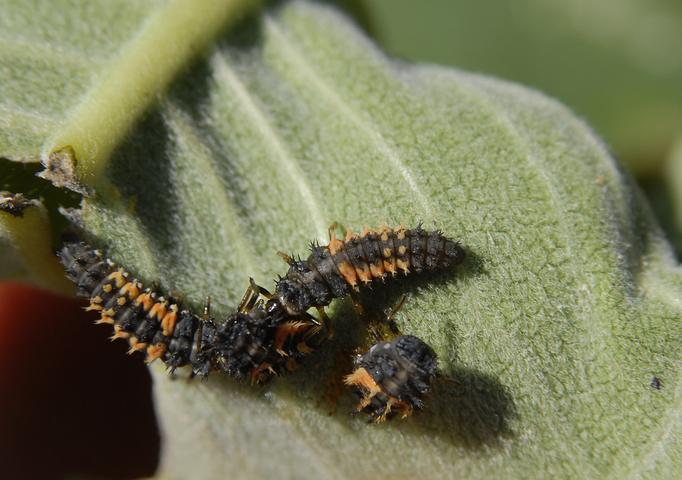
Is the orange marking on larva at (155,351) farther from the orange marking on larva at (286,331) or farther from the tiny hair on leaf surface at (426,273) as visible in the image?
the orange marking on larva at (286,331)

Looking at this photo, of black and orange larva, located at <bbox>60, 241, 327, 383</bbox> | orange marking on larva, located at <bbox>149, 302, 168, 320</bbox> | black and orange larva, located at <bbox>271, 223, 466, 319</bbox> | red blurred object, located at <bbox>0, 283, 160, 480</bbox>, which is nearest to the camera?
black and orange larva, located at <bbox>271, 223, 466, 319</bbox>

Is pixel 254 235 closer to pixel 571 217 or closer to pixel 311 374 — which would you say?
pixel 311 374

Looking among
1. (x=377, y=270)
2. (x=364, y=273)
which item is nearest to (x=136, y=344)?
(x=364, y=273)

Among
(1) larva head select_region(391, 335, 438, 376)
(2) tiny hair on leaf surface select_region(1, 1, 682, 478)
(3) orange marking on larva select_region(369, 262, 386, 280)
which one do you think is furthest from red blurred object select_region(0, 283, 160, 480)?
(1) larva head select_region(391, 335, 438, 376)

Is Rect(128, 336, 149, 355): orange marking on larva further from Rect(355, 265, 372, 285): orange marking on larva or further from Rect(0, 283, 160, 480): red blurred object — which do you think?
Rect(0, 283, 160, 480): red blurred object

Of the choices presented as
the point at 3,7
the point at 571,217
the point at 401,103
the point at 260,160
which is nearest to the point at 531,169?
the point at 571,217

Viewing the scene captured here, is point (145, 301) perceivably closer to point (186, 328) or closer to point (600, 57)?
point (186, 328)
